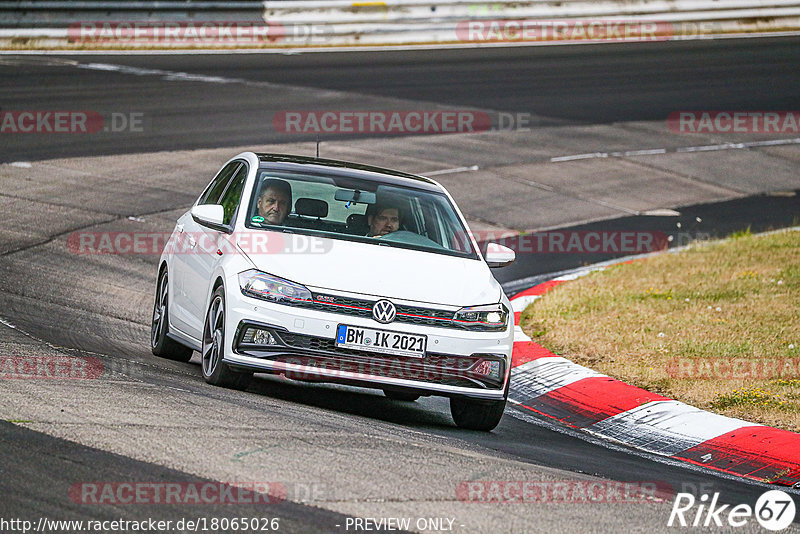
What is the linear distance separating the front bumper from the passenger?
1039mm

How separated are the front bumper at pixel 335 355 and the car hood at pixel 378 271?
0.69ft

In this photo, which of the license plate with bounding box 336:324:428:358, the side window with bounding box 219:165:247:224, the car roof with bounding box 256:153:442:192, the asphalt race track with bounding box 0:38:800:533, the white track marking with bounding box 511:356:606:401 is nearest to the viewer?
the asphalt race track with bounding box 0:38:800:533

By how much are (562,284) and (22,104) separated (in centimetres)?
1170

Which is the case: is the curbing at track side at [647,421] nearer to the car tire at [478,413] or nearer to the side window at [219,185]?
the car tire at [478,413]

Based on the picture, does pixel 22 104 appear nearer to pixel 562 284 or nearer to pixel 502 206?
pixel 502 206

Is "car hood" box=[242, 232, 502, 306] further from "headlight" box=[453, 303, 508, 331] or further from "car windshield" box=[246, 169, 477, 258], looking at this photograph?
"car windshield" box=[246, 169, 477, 258]

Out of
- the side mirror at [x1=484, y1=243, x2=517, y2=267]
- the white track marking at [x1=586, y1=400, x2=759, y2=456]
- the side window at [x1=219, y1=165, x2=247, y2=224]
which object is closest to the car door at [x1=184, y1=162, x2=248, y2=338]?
the side window at [x1=219, y1=165, x2=247, y2=224]

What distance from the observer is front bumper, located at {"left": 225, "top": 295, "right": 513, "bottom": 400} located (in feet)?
24.4

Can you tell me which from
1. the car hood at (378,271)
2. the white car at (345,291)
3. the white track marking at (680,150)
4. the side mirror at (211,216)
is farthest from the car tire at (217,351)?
the white track marking at (680,150)

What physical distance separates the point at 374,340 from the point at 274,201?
1.61 meters

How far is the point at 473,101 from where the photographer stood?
944 inches

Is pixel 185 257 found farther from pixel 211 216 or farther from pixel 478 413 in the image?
pixel 478 413

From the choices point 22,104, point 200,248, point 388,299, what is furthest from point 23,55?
point 388,299

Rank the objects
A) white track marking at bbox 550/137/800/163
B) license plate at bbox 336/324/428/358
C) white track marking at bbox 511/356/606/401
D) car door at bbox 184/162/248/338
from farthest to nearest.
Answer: white track marking at bbox 550/137/800/163 < white track marking at bbox 511/356/606/401 < car door at bbox 184/162/248/338 < license plate at bbox 336/324/428/358
